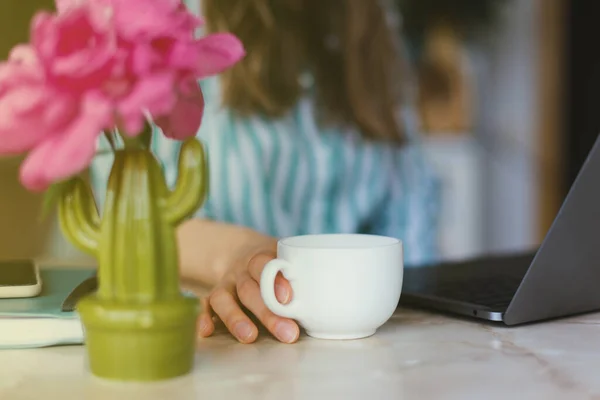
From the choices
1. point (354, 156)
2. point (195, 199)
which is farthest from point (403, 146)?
point (195, 199)

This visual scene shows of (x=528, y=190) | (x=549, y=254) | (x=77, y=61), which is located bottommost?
(x=528, y=190)

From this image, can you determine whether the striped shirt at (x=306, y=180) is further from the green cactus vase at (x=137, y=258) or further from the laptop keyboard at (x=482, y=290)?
the green cactus vase at (x=137, y=258)

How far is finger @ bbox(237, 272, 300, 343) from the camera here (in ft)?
2.04

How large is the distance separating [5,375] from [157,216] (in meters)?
0.17

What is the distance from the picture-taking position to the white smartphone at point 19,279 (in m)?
0.67

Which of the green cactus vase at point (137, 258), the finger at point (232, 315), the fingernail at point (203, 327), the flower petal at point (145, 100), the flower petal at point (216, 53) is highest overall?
the flower petal at point (216, 53)

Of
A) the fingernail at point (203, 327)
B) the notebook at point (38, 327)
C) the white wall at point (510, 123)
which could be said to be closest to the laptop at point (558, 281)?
the fingernail at point (203, 327)

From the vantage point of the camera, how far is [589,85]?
2.80m

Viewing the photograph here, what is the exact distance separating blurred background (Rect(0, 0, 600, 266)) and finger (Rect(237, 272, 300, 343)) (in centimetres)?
216

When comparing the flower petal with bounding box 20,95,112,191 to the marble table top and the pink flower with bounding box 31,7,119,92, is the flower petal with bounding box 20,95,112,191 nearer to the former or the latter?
the pink flower with bounding box 31,7,119,92

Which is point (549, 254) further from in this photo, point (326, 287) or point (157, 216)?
point (157, 216)

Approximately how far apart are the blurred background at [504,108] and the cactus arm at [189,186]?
2320 millimetres

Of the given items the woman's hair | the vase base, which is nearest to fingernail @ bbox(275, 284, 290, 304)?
the vase base

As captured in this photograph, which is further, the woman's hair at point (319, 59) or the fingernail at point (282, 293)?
the woman's hair at point (319, 59)
